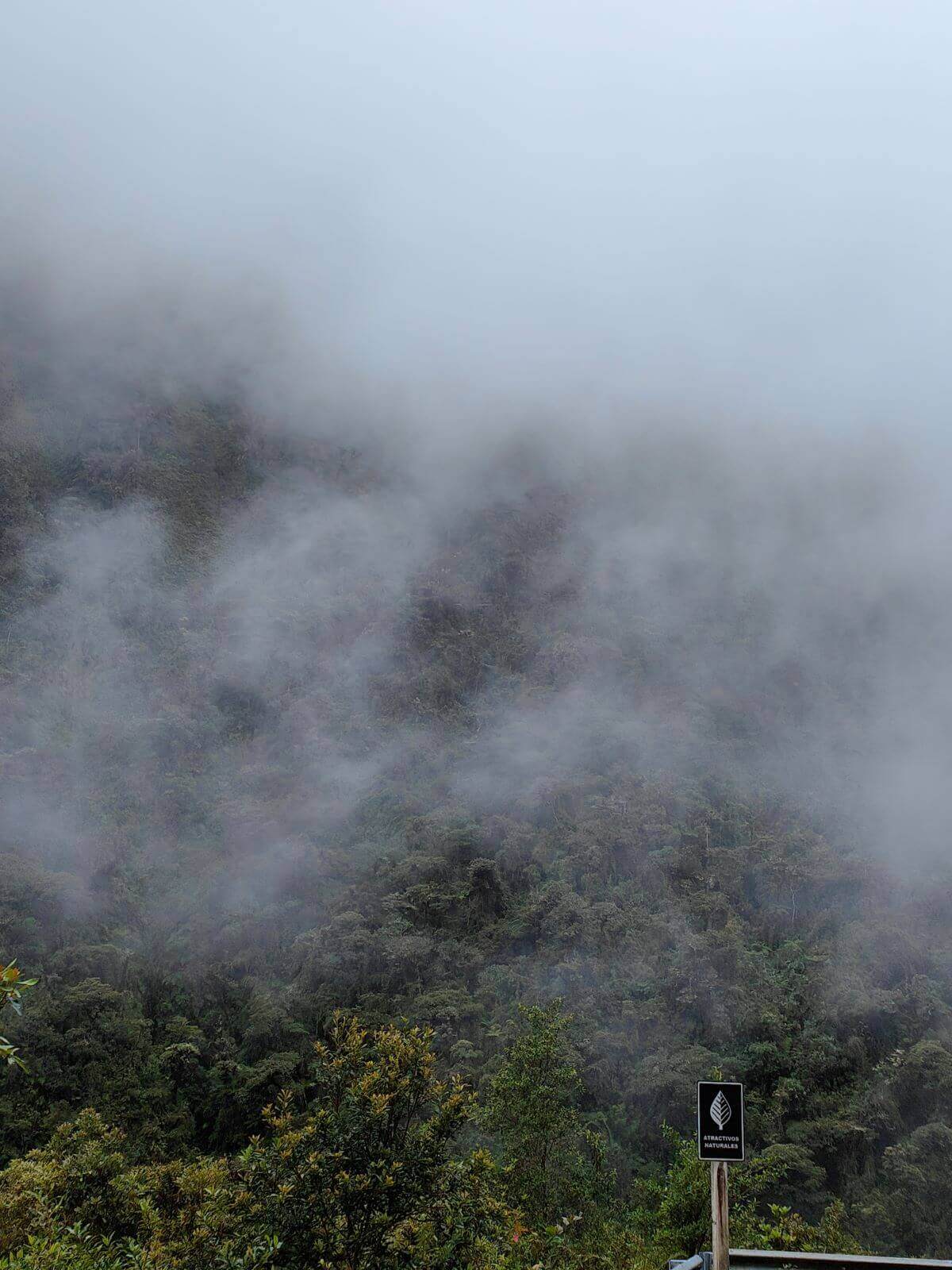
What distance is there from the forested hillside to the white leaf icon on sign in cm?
360

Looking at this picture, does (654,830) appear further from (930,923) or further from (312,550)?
(312,550)

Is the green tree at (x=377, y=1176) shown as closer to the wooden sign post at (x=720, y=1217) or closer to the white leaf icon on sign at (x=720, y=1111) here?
the wooden sign post at (x=720, y=1217)

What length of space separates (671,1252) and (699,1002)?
19.4 metres

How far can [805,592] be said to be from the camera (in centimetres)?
7350

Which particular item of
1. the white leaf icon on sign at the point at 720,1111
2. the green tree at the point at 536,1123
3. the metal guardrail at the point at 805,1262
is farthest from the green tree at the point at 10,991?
the green tree at the point at 536,1123

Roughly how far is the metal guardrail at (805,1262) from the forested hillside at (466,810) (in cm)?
296

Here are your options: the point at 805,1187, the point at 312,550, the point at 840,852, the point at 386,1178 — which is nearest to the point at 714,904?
the point at 840,852

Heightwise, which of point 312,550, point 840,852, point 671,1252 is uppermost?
point 312,550

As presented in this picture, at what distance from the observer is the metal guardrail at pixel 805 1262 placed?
4.96 meters

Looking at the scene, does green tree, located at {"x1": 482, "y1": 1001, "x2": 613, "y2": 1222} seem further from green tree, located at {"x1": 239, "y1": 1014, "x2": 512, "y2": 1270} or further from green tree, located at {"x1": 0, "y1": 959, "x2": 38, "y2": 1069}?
green tree, located at {"x1": 0, "y1": 959, "x2": 38, "y2": 1069}

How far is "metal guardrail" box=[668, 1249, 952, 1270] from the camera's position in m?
4.96

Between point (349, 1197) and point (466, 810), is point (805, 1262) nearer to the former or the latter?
point (349, 1197)

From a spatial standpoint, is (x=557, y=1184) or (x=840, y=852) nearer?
(x=557, y=1184)

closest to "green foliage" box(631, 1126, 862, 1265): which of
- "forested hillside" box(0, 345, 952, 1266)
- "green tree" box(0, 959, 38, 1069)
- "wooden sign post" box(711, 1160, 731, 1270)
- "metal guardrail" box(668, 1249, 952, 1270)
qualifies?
"forested hillside" box(0, 345, 952, 1266)
